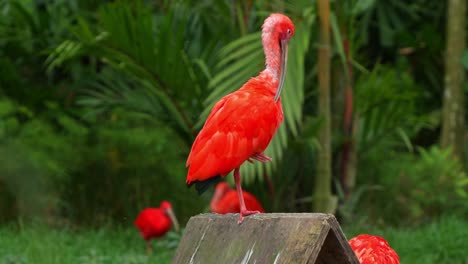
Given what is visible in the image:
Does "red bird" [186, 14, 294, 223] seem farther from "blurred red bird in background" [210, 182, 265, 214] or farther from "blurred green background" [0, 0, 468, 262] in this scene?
"blurred green background" [0, 0, 468, 262]

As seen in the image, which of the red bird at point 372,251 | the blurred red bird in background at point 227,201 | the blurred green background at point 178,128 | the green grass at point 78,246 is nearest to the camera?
the red bird at point 372,251

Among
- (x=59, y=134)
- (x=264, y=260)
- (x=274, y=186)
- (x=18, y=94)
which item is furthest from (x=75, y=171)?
(x=264, y=260)

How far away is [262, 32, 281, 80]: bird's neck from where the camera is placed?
4.25 metres

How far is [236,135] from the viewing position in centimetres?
412

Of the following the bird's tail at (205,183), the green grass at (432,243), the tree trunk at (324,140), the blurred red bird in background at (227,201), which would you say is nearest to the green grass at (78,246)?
the blurred red bird in background at (227,201)

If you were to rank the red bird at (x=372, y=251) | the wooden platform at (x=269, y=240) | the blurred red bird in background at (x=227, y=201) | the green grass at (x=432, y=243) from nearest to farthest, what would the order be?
the wooden platform at (x=269, y=240) → the red bird at (x=372, y=251) → the green grass at (x=432, y=243) → the blurred red bird in background at (x=227, y=201)

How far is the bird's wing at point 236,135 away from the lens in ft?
13.5

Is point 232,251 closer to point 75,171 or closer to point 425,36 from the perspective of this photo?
point 75,171

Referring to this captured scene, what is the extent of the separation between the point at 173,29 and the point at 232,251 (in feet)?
17.3

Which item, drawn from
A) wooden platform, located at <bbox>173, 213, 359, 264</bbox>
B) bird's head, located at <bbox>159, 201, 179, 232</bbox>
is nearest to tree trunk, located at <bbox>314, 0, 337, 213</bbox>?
bird's head, located at <bbox>159, 201, 179, 232</bbox>

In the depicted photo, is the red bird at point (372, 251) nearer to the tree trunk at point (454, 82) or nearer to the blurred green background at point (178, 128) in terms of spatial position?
the blurred green background at point (178, 128)

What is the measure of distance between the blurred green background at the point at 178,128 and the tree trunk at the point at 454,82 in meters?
0.16

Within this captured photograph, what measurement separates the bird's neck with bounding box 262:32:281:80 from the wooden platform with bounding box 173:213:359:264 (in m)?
0.62

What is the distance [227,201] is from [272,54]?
4.12 m
